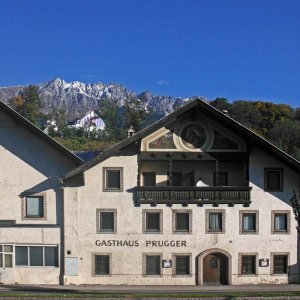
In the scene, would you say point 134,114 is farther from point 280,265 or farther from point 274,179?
point 280,265

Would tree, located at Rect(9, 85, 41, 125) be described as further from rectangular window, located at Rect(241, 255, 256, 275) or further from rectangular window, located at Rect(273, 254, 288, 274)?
rectangular window, located at Rect(273, 254, 288, 274)

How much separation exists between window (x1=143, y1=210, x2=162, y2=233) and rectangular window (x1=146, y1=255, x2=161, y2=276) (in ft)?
6.66

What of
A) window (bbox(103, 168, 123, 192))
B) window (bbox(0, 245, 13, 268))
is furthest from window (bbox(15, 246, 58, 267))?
window (bbox(103, 168, 123, 192))

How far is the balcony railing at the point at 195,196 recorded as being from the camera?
31.9 m

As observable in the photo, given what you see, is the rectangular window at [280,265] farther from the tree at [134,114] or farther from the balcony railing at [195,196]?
the tree at [134,114]

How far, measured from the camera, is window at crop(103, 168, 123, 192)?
1265 inches

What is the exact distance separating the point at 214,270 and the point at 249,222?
14.6 feet

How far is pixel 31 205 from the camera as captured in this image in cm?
3262

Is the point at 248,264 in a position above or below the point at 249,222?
below

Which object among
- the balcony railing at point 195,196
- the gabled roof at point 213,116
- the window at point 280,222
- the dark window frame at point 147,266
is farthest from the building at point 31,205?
the window at point 280,222

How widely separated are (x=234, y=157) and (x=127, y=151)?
780 centimetres

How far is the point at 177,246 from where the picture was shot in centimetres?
3241

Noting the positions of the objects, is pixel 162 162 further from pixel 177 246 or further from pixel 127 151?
pixel 177 246

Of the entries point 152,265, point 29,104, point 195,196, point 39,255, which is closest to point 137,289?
point 152,265
